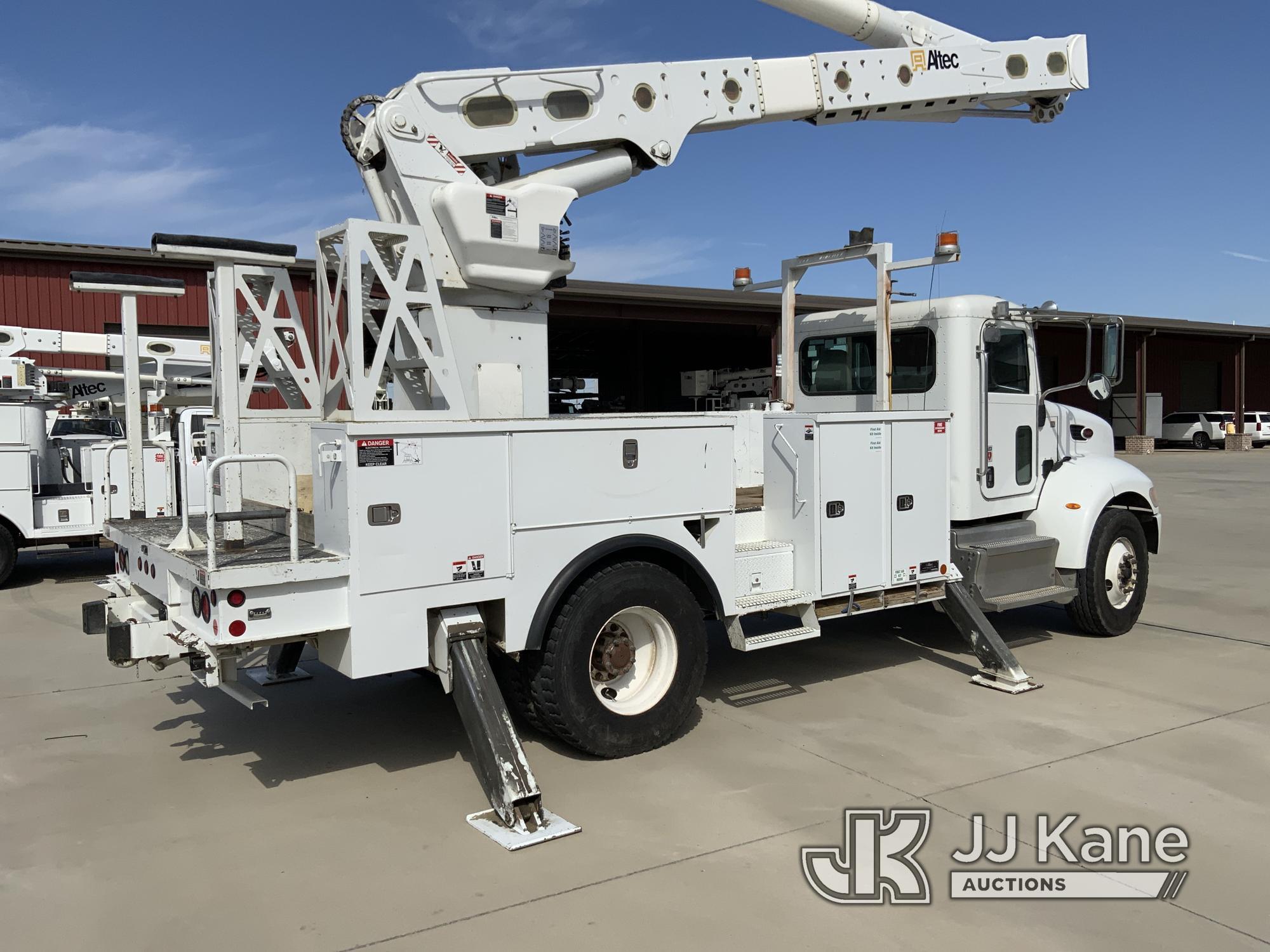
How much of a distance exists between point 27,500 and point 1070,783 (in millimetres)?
10968

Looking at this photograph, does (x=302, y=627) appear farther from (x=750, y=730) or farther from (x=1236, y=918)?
(x=1236, y=918)

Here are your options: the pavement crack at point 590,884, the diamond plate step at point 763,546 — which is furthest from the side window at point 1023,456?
the pavement crack at point 590,884

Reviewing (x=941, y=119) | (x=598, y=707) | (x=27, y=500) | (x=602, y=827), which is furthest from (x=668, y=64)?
(x=27, y=500)

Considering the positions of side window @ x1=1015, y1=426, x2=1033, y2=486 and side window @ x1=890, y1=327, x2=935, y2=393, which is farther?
side window @ x1=1015, y1=426, x2=1033, y2=486

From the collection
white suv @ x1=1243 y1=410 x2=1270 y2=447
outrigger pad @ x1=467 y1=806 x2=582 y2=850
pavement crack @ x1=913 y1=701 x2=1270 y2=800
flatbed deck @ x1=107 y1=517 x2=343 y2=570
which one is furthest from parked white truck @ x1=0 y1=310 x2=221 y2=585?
white suv @ x1=1243 y1=410 x2=1270 y2=447

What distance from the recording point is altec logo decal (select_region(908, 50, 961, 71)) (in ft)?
22.8

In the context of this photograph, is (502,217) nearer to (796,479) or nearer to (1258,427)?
(796,479)

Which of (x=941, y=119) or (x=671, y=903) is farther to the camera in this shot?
(x=941, y=119)

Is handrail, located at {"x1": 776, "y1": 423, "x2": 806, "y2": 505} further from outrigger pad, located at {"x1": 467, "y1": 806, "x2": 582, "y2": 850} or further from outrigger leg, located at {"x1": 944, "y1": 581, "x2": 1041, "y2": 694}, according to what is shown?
outrigger pad, located at {"x1": 467, "y1": 806, "x2": 582, "y2": 850}

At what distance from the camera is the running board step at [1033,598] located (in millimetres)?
7008

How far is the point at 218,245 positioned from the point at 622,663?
3.05 m

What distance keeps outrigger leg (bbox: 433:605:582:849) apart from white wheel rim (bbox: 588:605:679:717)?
758 mm


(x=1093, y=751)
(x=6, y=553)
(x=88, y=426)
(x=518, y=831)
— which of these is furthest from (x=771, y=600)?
(x=88, y=426)

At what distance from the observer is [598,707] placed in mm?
5051
